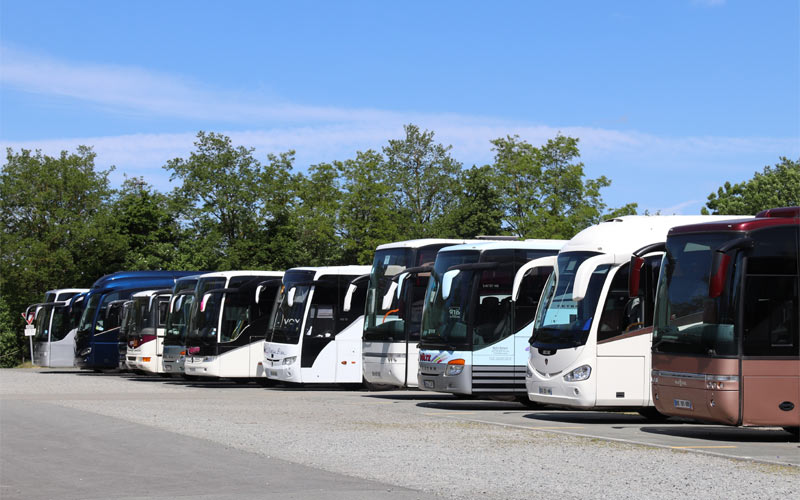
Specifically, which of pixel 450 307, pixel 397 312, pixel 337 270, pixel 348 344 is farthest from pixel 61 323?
pixel 450 307

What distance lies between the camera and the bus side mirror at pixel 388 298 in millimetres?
24839

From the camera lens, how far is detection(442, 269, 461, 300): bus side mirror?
22.4 m

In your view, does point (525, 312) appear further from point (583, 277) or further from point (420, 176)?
point (420, 176)

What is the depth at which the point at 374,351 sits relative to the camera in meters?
25.5

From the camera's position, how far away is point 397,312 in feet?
83.0

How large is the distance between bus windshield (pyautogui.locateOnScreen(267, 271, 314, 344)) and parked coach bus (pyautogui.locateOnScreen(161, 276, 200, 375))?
451 centimetres

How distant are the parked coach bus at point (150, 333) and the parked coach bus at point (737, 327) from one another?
79.7 ft

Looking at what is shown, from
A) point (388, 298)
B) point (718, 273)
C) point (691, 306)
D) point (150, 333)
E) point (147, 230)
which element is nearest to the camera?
point (718, 273)

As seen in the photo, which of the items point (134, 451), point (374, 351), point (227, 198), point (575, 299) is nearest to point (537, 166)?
point (227, 198)

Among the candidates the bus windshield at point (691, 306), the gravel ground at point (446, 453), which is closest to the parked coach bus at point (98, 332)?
the gravel ground at point (446, 453)

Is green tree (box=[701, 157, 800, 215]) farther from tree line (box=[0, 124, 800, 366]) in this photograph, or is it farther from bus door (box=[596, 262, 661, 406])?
bus door (box=[596, 262, 661, 406])

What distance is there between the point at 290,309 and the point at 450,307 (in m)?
7.78

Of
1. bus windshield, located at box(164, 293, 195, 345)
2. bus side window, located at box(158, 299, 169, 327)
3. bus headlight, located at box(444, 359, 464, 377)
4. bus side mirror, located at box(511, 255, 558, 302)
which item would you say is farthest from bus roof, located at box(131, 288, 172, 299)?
bus side mirror, located at box(511, 255, 558, 302)

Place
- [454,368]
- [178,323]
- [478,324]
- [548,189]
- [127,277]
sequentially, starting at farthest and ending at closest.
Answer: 1. [548,189]
2. [127,277]
3. [178,323]
4. [478,324]
5. [454,368]
